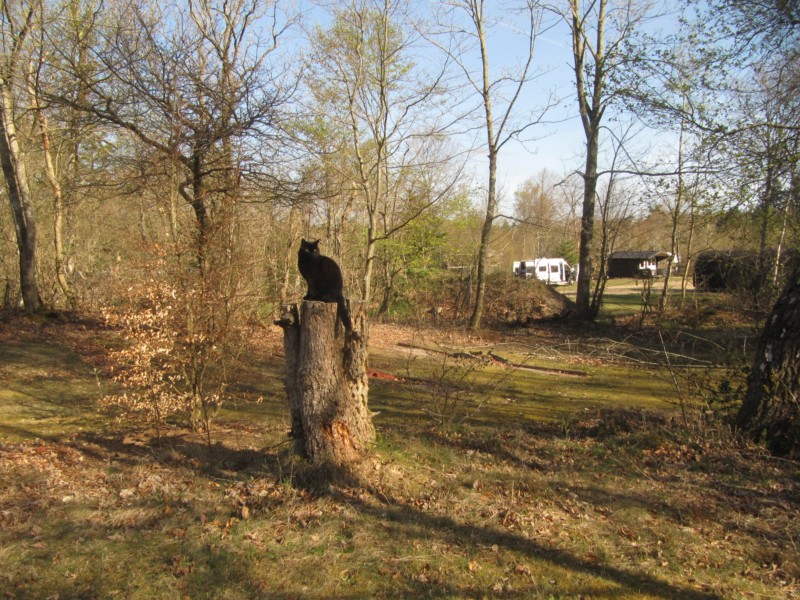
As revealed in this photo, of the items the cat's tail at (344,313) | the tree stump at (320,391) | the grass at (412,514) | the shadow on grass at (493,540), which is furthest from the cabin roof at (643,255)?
the shadow on grass at (493,540)

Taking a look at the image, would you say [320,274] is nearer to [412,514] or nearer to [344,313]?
[344,313]

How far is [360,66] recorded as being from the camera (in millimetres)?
17859

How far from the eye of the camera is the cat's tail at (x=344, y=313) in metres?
5.07

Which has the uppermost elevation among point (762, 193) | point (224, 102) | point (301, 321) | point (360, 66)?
point (360, 66)

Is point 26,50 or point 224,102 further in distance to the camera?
point 26,50

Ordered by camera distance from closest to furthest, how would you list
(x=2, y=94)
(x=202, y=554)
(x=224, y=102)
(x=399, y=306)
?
1. (x=202, y=554)
2. (x=224, y=102)
3. (x=2, y=94)
4. (x=399, y=306)

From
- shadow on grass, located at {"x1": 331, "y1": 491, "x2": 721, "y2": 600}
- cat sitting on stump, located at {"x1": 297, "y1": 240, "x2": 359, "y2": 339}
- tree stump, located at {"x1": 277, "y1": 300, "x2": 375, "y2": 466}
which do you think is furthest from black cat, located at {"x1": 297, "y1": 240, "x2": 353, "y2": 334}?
shadow on grass, located at {"x1": 331, "y1": 491, "x2": 721, "y2": 600}

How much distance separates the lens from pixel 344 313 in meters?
5.09

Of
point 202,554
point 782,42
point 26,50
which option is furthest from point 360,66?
point 202,554

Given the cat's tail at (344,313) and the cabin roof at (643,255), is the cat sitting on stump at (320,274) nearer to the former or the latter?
the cat's tail at (344,313)

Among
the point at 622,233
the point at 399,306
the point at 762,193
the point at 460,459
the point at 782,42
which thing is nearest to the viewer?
the point at 460,459

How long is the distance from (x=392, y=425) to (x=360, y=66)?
45.9 ft

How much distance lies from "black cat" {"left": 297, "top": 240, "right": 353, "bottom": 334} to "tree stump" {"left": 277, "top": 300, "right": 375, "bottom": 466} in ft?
0.43

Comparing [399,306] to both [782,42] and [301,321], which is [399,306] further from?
[301,321]
